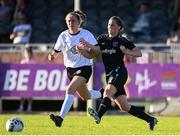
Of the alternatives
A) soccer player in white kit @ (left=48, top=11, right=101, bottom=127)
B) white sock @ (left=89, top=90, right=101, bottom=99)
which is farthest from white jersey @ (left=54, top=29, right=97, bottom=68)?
white sock @ (left=89, top=90, right=101, bottom=99)

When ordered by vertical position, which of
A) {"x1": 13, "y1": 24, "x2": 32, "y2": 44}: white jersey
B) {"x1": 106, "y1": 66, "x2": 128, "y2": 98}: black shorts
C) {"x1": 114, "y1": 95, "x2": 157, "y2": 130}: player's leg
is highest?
{"x1": 13, "y1": 24, "x2": 32, "y2": 44}: white jersey

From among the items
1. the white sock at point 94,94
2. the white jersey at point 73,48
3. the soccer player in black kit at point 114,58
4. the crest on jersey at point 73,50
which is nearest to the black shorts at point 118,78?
the soccer player in black kit at point 114,58

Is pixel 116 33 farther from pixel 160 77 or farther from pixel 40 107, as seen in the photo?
pixel 40 107

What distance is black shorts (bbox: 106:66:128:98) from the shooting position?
14586mm

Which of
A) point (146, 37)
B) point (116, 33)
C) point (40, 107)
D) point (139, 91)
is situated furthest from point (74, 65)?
point (146, 37)

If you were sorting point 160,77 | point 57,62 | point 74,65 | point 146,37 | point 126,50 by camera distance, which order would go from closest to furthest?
point 126,50 < point 74,65 < point 160,77 < point 57,62 < point 146,37

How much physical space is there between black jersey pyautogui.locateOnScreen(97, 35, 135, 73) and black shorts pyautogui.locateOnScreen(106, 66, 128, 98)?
9 centimetres

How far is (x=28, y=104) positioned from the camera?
77.3 ft

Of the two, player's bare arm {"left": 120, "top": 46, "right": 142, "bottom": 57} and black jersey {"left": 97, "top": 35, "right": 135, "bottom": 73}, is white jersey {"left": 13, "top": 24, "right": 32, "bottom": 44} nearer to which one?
black jersey {"left": 97, "top": 35, "right": 135, "bottom": 73}

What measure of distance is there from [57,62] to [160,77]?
334 cm

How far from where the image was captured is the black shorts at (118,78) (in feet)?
47.9

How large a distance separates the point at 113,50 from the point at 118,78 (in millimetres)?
531

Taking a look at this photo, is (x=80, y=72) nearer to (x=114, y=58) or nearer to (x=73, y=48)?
(x=73, y=48)

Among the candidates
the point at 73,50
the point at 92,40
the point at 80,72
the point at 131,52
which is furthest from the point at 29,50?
the point at 131,52
